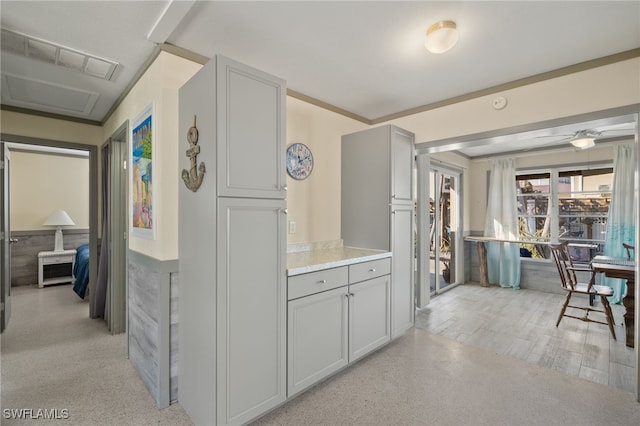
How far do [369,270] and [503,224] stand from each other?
13.5 feet

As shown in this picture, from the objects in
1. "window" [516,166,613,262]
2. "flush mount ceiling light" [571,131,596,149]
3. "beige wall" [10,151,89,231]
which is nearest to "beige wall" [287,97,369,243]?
"flush mount ceiling light" [571,131,596,149]

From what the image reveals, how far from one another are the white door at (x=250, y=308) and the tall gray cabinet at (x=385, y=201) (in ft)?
4.63

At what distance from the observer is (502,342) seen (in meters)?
3.06

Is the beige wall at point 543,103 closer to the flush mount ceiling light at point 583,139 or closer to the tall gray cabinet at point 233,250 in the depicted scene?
the flush mount ceiling light at point 583,139

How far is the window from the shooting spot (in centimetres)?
478

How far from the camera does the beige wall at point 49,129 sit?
3.09 meters

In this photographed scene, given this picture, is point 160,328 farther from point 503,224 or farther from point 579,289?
point 503,224

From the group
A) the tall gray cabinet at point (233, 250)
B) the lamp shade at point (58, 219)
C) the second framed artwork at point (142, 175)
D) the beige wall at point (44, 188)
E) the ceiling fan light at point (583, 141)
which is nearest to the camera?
the tall gray cabinet at point (233, 250)

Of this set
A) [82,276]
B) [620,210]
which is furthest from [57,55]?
[620,210]

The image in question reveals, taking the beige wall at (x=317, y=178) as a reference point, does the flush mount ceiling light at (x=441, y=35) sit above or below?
above

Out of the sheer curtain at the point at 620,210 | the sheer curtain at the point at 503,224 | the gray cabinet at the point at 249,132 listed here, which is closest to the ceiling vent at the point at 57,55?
the gray cabinet at the point at 249,132

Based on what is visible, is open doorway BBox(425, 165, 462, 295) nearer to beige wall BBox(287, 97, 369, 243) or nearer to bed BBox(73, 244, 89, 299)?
beige wall BBox(287, 97, 369, 243)

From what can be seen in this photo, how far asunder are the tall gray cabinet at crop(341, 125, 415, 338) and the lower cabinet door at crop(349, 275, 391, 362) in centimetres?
15

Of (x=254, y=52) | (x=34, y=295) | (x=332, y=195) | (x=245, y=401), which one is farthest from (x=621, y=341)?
(x=34, y=295)
